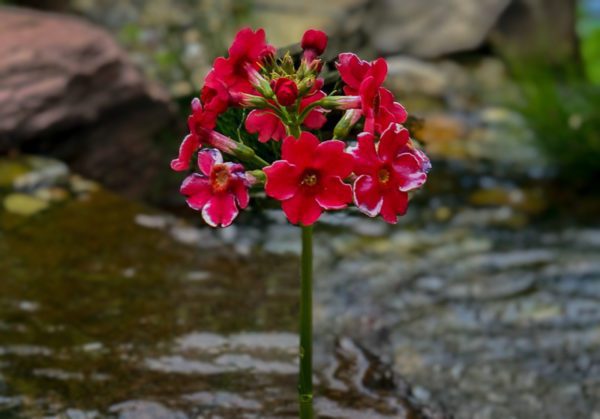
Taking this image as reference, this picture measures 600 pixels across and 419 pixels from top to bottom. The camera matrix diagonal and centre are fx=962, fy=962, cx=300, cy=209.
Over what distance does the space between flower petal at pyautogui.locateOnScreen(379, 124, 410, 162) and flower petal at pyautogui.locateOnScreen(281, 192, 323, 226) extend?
0.13 m

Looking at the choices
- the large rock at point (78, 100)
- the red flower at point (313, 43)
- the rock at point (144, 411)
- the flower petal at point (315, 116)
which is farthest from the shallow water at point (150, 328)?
the red flower at point (313, 43)

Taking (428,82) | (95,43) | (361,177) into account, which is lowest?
(361,177)

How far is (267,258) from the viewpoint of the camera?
3488 mm

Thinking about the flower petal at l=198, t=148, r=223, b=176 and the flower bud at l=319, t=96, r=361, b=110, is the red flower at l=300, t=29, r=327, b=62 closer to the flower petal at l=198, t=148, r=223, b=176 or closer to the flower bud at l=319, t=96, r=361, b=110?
the flower bud at l=319, t=96, r=361, b=110

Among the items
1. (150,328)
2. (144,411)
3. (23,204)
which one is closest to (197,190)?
(144,411)

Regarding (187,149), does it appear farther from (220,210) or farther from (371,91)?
(371,91)

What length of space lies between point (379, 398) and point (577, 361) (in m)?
1.22

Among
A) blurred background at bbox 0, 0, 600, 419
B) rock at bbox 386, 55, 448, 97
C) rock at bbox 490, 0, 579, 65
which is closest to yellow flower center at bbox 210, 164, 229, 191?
blurred background at bbox 0, 0, 600, 419

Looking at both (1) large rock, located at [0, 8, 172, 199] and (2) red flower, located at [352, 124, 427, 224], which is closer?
(2) red flower, located at [352, 124, 427, 224]

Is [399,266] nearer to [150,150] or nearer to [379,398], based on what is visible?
[150,150]

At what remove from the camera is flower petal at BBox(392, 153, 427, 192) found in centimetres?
150

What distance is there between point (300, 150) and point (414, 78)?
198 inches

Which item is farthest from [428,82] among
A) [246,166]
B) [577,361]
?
[246,166]

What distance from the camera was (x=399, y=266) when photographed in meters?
4.06
